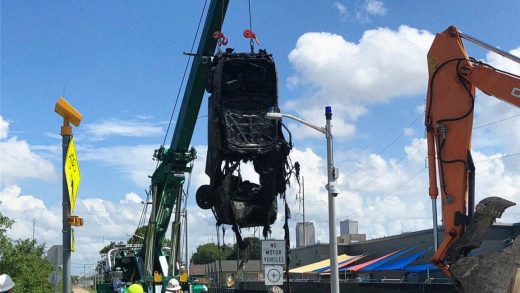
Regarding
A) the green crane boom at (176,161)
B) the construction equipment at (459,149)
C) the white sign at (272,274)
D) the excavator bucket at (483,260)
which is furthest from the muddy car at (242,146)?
the green crane boom at (176,161)

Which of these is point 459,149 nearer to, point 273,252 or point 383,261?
point 273,252

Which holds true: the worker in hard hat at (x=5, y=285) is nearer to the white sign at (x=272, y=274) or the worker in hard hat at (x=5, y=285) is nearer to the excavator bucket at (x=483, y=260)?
the excavator bucket at (x=483, y=260)

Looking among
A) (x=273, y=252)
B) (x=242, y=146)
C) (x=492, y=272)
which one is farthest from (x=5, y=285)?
(x=273, y=252)

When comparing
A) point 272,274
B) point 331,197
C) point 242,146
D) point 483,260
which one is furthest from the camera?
point 331,197

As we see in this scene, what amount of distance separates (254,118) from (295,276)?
136 feet

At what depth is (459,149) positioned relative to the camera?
422 inches

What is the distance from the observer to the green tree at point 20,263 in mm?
31562

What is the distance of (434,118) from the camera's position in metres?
11.2

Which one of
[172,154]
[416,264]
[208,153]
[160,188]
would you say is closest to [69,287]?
[208,153]

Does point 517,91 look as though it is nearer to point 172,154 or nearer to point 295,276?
point 172,154

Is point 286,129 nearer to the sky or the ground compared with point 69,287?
nearer to the sky

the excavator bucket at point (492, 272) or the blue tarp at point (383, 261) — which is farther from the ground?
the excavator bucket at point (492, 272)

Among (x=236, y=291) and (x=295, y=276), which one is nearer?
(x=236, y=291)

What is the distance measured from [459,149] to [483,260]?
7.11ft
